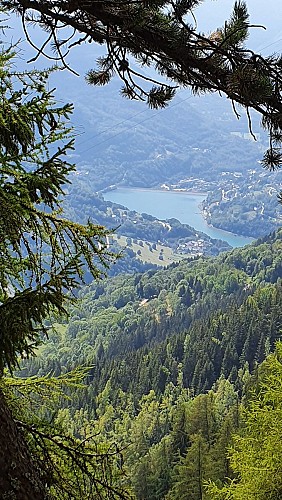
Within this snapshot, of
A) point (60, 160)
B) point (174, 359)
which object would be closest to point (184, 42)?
point (60, 160)

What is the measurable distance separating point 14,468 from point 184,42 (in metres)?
1.90

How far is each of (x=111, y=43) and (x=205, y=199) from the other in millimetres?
190014

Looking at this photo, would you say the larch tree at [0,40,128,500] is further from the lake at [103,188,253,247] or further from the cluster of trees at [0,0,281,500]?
the lake at [103,188,253,247]

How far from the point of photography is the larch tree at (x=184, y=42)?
91.0 inches

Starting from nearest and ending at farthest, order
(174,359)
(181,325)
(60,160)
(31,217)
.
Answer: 1. (31,217)
2. (60,160)
3. (174,359)
4. (181,325)

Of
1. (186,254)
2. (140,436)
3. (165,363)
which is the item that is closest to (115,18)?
(140,436)

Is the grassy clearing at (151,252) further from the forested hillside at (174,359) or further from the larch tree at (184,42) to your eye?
the larch tree at (184,42)

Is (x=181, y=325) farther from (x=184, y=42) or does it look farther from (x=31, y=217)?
(x=31, y=217)

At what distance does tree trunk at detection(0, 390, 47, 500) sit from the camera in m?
1.65

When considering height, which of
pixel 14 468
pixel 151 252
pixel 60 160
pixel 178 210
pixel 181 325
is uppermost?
pixel 178 210

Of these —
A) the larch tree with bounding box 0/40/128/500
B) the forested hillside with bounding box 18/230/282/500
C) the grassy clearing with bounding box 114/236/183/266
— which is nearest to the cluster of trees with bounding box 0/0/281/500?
the larch tree with bounding box 0/40/128/500

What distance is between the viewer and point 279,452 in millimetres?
6719

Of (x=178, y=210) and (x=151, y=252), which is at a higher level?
(x=178, y=210)

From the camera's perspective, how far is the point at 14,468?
1.70 m
